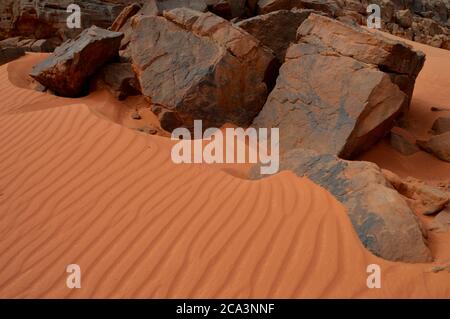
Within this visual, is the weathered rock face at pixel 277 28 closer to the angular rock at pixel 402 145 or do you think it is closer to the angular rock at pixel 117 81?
the angular rock at pixel 117 81

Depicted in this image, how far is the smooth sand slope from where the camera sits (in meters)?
2.61

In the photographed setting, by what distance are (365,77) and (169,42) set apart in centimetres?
267

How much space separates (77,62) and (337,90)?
3.71 m

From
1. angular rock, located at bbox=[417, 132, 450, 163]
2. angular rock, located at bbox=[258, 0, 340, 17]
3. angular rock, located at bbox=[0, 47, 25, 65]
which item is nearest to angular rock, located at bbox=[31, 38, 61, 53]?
angular rock, located at bbox=[0, 47, 25, 65]

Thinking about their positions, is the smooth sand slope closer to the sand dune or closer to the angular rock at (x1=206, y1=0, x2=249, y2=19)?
the sand dune

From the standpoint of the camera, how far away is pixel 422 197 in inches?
140

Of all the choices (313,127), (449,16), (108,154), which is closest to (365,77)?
(313,127)

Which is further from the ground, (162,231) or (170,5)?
(170,5)

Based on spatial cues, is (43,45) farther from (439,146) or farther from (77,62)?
(439,146)

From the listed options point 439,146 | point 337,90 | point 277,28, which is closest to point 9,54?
point 277,28

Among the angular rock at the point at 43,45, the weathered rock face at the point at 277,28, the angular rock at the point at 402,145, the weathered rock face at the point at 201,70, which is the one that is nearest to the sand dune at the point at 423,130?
the angular rock at the point at 402,145

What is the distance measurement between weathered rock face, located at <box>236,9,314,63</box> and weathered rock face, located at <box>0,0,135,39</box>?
6293 mm
